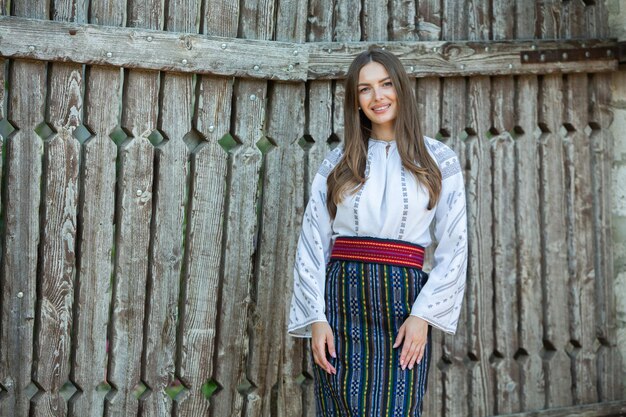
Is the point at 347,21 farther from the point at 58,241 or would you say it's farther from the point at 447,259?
the point at 58,241

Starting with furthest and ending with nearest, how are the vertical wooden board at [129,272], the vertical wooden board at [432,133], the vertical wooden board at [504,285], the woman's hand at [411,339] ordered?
the vertical wooden board at [504,285] < the vertical wooden board at [432,133] < the vertical wooden board at [129,272] < the woman's hand at [411,339]

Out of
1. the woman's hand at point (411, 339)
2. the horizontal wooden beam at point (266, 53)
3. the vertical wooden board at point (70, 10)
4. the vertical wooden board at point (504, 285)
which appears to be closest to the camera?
the woman's hand at point (411, 339)

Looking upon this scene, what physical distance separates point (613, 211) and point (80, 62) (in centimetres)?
287

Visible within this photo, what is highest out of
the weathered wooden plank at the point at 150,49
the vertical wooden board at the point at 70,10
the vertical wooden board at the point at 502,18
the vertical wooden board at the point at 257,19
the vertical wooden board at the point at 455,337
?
the vertical wooden board at the point at 502,18

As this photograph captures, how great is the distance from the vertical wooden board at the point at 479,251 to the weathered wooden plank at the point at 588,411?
10.6 inches

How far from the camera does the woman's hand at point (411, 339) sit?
3354mm

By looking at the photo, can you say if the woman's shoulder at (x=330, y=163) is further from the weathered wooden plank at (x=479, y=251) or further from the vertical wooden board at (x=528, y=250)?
the vertical wooden board at (x=528, y=250)

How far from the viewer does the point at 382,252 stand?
3455mm

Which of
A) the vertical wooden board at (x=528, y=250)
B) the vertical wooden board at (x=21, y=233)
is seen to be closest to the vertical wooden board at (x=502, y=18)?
the vertical wooden board at (x=528, y=250)

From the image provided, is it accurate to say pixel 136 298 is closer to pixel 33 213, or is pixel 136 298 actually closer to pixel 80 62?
pixel 33 213

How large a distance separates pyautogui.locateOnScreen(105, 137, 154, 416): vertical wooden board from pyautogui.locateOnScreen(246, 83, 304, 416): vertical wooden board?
559mm

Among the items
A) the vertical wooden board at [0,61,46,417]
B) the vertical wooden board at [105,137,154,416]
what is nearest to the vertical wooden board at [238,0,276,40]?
the vertical wooden board at [105,137,154,416]

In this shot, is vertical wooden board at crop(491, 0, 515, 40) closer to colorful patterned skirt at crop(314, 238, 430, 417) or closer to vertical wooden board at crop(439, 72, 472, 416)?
vertical wooden board at crop(439, 72, 472, 416)

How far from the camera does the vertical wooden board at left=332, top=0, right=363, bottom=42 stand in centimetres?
447
